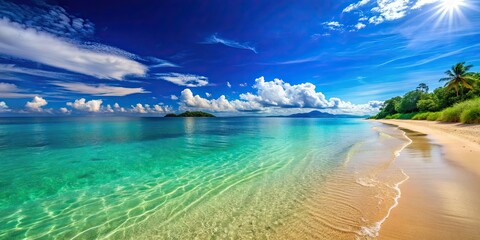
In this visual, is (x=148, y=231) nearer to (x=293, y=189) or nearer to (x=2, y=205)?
(x=293, y=189)

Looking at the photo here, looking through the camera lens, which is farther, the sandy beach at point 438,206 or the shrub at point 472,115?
the shrub at point 472,115

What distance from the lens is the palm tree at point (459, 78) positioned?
50.0 metres

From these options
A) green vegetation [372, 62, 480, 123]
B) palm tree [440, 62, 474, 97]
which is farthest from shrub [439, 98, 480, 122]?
palm tree [440, 62, 474, 97]

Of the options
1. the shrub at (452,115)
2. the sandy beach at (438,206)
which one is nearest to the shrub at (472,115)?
the shrub at (452,115)

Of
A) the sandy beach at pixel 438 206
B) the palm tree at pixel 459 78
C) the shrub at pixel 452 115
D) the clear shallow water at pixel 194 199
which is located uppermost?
the palm tree at pixel 459 78

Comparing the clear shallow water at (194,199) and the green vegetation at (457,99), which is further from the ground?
the green vegetation at (457,99)

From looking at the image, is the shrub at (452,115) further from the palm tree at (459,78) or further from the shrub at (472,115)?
the palm tree at (459,78)

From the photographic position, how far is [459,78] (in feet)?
166

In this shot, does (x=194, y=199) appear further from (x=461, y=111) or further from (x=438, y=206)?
(x=461, y=111)

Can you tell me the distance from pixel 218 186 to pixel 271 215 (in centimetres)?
341

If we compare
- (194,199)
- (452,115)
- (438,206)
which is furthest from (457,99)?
(194,199)

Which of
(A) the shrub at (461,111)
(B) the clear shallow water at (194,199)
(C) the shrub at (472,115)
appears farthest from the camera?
(A) the shrub at (461,111)

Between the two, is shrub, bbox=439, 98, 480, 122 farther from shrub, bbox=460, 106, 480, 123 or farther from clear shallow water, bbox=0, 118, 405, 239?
clear shallow water, bbox=0, 118, 405, 239

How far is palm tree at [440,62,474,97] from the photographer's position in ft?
164
